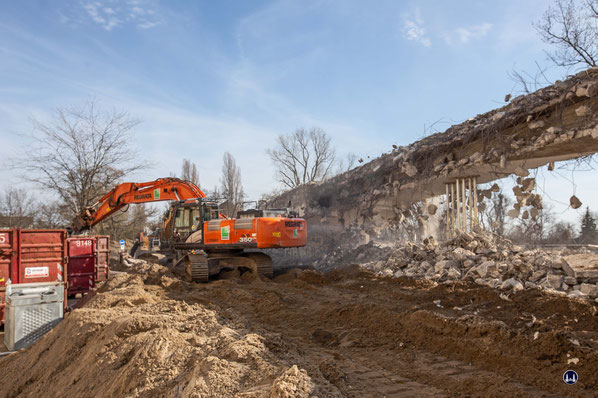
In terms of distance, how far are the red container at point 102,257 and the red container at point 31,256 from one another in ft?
8.13

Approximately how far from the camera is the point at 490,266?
952 cm

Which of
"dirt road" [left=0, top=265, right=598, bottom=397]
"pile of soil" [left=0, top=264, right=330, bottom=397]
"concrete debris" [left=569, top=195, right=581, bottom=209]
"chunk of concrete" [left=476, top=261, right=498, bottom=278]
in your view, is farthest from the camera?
"concrete debris" [left=569, top=195, right=581, bottom=209]

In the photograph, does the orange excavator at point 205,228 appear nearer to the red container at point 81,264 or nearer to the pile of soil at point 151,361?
the red container at point 81,264

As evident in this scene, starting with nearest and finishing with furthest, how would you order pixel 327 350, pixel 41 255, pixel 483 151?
pixel 327 350, pixel 41 255, pixel 483 151

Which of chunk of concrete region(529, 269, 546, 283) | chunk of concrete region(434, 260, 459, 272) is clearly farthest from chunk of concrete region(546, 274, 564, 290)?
chunk of concrete region(434, 260, 459, 272)

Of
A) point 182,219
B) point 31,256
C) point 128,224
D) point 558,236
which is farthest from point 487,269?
point 128,224

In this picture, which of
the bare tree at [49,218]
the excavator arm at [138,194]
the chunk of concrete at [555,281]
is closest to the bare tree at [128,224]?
the bare tree at [49,218]

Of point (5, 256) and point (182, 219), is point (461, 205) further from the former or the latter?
point (5, 256)

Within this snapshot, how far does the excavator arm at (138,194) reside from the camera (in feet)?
46.3

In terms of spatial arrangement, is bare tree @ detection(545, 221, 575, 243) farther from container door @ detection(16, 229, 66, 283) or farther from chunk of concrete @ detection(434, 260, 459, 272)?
container door @ detection(16, 229, 66, 283)

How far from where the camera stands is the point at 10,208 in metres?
34.4

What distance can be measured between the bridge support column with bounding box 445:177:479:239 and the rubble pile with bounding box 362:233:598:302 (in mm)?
677

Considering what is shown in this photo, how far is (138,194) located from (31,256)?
212 inches

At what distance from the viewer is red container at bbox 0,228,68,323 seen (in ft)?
28.1
